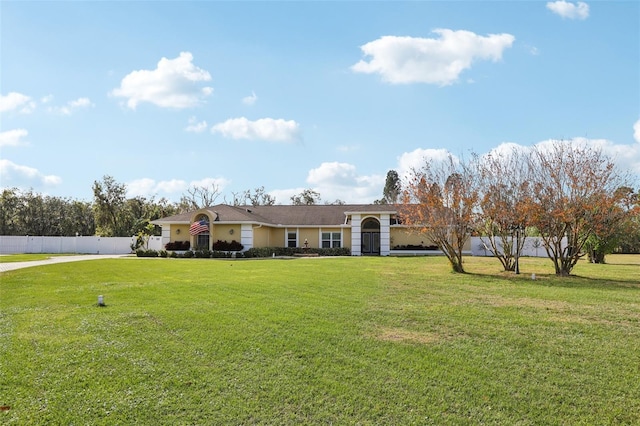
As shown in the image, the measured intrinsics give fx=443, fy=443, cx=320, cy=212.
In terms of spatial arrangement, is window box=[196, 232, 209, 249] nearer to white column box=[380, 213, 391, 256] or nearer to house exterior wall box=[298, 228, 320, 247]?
house exterior wall box=[298, 228, 320, 247]

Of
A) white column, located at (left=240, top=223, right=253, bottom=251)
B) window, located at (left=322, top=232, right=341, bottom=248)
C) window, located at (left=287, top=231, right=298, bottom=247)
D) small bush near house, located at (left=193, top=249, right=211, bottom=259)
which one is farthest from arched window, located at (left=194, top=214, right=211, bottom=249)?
window, located at (left=322, top=232, right=341, bottom=248)

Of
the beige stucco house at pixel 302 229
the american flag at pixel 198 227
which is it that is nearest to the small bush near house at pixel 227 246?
the beige stucco house at pixel 302 229

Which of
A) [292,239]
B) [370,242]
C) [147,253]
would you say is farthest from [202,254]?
[370,242]

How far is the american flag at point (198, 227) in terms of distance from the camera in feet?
104

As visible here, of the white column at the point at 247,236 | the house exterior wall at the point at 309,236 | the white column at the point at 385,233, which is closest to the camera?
the white column at the point at 247,236

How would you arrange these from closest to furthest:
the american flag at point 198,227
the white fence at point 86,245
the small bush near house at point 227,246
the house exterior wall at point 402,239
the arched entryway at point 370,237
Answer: the american flag at point 198,227 → the small bush near house at point 227,246 → the house exterior wall at point 402,239 → the arched entryway at point 370,237 → the white fence at point 86,245

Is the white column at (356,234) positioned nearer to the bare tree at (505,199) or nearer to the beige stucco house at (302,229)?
the beige stucco house at (302,229)

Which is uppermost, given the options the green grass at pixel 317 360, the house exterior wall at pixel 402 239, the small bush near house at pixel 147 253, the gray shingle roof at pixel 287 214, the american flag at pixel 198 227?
the gray shingle roof at pixel 287 214

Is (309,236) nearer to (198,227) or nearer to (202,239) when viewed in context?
(202,239)

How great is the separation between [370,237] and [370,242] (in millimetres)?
409

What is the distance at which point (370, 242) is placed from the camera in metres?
36.2

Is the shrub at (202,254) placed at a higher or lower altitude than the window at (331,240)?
lower

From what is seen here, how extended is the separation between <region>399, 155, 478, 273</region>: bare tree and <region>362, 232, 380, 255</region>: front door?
680 inches

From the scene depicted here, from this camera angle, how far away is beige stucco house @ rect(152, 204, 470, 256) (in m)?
32.5
